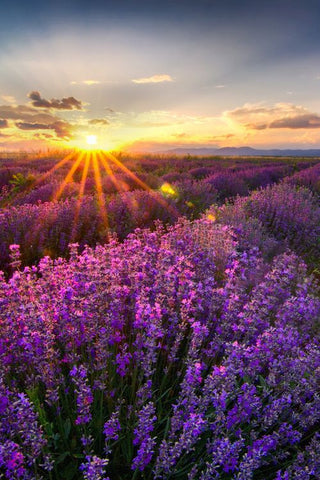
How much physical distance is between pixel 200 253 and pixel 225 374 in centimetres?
184

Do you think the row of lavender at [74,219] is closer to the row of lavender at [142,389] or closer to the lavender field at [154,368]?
the lavender field at [154,368]

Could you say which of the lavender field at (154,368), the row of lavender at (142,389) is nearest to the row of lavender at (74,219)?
the lavender field at (154,368)

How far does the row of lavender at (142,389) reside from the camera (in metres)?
1.34

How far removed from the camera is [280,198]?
6.64 meters

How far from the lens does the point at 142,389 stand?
5.16 feet

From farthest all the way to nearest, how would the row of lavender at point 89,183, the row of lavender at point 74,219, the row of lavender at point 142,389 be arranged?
the row of lavender at point 89,183
the row of lavender at point 74,219
the row of lavender at point 142,389

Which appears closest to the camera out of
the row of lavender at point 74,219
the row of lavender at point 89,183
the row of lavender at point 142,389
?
the row of lavender at point 142,389

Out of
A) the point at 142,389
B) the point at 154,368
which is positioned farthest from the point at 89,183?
the point at 142,389

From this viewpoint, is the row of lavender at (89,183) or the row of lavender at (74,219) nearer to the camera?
the row of lavender at (74,219)

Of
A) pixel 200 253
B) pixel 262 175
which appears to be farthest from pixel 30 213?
pixel 262 175

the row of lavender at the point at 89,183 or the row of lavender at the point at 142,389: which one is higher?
the row of lavender at the point at 89,183

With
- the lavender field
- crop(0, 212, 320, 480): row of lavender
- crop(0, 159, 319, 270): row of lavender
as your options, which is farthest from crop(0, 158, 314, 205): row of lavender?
crop(0, 212, 320, 480): row of lavender

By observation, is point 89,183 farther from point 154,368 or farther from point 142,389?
point 142,389

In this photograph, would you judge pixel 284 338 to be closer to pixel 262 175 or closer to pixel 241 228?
pixel 241 228
